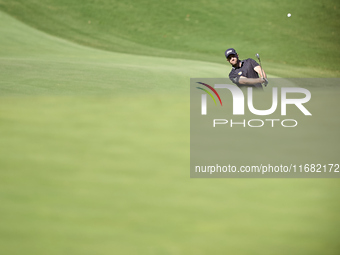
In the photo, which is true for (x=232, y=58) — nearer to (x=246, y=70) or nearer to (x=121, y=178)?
(x=246, y=70)

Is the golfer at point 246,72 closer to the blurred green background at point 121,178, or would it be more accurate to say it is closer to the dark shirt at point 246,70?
the dark shirt at point 246,70

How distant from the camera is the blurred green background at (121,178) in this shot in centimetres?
319

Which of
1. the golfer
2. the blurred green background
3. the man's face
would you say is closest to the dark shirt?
the golfer

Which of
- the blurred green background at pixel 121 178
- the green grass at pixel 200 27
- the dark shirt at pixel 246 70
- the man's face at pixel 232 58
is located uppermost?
the green grass at pixel 200 27

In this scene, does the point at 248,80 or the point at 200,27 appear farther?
the point at 200,27

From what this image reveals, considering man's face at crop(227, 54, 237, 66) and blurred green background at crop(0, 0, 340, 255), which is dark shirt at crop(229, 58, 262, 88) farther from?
blurred green background at crop(0, 0, 340, 255)

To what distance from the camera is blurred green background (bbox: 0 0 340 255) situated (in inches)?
125

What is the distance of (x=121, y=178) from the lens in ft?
14.6

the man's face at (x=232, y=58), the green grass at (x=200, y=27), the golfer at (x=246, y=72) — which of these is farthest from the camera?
the green grass at (x=200, y=27)

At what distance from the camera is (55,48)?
1345 cm

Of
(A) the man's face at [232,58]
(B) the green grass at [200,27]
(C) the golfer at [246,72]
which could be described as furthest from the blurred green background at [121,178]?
(B) the green grass at [200,27]

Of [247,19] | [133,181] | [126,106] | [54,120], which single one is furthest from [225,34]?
[133,181]

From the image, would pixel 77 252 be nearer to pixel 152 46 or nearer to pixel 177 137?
pixel 177 137

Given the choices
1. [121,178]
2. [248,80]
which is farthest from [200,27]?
[121,178]
